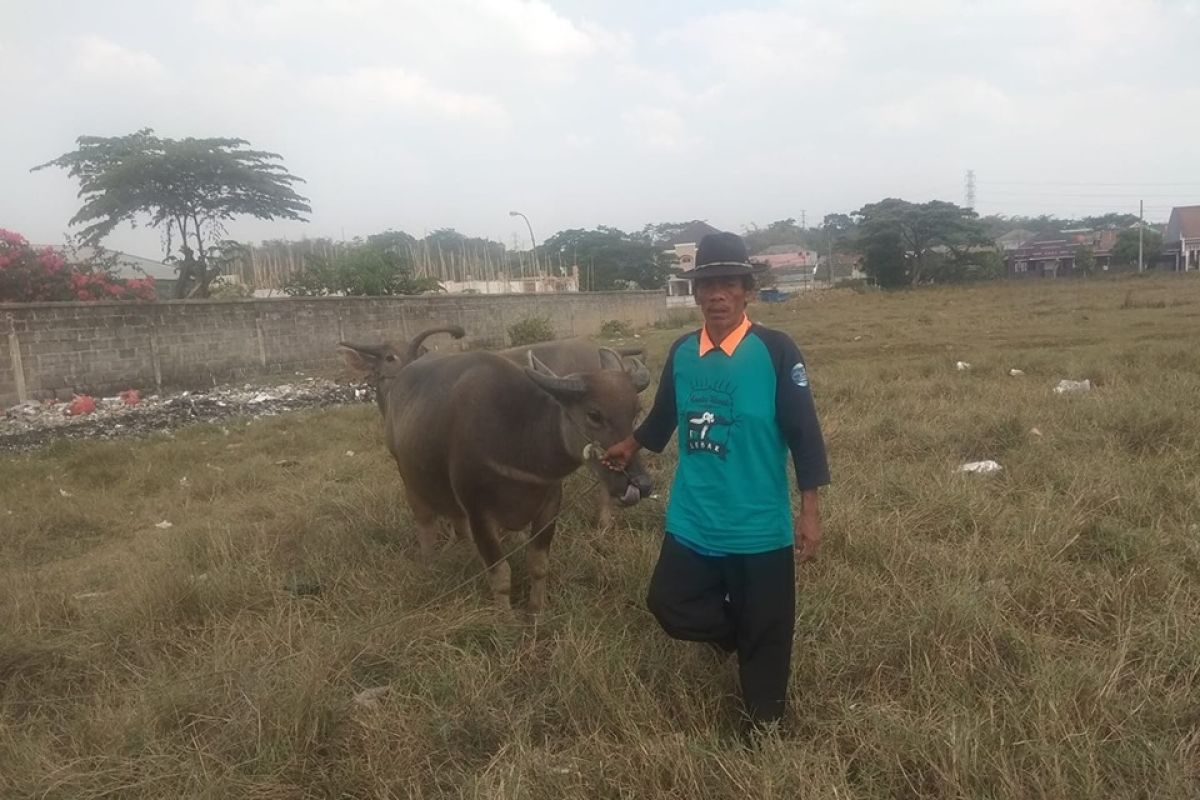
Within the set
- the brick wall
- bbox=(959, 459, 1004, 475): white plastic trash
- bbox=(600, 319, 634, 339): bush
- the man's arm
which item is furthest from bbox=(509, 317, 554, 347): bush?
the man's arm

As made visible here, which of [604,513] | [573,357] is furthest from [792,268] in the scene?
[604,513]

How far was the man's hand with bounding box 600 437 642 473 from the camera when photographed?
3.45 m

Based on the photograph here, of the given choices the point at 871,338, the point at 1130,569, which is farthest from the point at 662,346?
the point at 1130,569

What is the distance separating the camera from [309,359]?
16.4 metres

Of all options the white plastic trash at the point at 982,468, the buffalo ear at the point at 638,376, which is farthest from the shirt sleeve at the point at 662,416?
the white plastic trash at the point at 982,468

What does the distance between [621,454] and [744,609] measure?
34.0 inches

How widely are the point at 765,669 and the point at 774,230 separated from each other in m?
108

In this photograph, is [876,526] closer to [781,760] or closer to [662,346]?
[781,760]

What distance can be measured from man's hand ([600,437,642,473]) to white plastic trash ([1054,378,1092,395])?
251 inches

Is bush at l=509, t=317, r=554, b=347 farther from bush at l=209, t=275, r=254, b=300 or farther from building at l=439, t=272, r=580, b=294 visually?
building at l=439, t=272, r=580, b=294

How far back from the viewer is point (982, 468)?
587cm

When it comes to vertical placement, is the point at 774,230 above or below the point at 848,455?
above

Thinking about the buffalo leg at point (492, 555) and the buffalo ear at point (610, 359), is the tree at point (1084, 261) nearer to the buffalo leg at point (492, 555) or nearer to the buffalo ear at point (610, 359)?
the buffalo ear at point (610, 359)

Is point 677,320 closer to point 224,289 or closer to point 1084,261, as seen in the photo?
point 224,289
